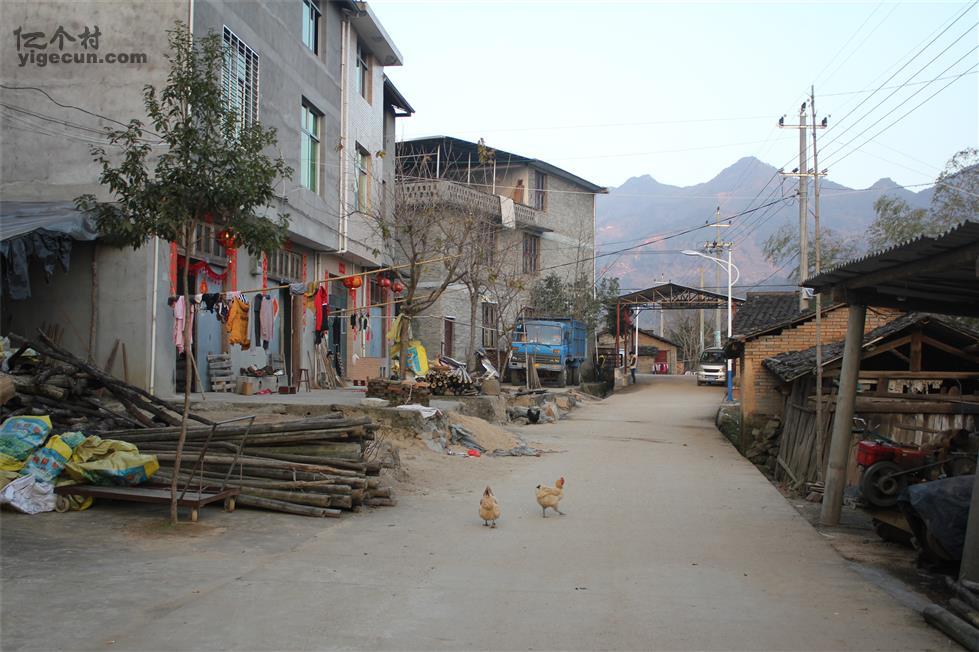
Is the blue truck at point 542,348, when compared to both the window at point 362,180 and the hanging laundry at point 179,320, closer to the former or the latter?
the window at point 362,180

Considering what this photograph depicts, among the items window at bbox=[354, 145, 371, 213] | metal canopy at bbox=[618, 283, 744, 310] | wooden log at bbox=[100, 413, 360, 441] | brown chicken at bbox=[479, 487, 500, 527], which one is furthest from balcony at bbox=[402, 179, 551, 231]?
brown chicken at bbox=[479, 487, 500, 527]

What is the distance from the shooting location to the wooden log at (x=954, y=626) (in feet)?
16.3

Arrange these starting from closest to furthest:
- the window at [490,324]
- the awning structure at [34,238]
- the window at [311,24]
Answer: the awning structure at [34,238]
the window at [311,24]
the window at [490,324]

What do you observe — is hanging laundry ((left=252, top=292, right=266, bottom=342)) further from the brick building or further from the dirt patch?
the brick building

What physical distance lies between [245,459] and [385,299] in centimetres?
2187

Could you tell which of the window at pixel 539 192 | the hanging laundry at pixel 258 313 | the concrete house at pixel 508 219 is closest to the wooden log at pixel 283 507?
the hanging laundry at pixel 258 313

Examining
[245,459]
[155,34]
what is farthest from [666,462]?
[155,34]

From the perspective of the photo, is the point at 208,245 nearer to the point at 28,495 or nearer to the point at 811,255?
the point at 28,495

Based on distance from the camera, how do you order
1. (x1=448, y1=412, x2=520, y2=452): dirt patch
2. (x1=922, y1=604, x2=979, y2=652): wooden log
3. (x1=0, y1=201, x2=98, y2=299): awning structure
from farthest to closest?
(x1=448, y1=412, x2=520, y2=452): dirt patch
(x1=0, y1=201, x2=98, y2=299): awning structure
(x1=922, y1=604, x2=979, y2=652): wooden log

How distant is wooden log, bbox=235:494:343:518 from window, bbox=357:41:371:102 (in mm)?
19669

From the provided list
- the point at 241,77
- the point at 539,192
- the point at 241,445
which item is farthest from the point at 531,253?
the point at 241,445

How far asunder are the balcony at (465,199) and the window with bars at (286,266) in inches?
201

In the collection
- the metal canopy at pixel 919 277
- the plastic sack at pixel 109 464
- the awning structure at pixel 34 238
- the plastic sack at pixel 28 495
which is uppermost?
the awning structure at pixel 34 238

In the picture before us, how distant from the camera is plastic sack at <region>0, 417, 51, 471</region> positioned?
325 inches
